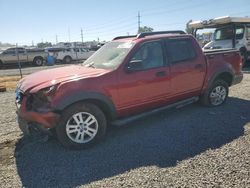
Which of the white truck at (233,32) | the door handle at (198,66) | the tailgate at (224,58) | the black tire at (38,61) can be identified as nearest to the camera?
the door handle at (198,66)

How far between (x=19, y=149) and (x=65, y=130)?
968 mm

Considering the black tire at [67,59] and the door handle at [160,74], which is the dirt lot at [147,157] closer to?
the door handle at [160,74]

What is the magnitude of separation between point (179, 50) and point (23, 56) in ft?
81.1

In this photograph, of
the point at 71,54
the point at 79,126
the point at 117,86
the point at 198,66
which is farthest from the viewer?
the point at 71,54

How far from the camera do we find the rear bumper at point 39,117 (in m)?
3.98

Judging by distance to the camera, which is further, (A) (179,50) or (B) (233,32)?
(B) (233,32)

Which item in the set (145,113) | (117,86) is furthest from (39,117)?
(145,113)

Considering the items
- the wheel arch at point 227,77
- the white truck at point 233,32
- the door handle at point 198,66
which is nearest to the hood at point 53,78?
the door handle at point 198,66

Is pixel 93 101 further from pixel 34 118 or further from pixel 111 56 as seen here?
pixel 111 56

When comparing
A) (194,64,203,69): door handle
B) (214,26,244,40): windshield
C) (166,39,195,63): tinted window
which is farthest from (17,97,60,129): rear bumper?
(214,26,244,40): windshield

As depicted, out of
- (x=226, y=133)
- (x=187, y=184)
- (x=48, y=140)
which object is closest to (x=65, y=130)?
(x=48, y=140)

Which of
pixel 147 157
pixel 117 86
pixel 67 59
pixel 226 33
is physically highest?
pixel 226 33

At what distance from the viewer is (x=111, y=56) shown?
5.07 meters

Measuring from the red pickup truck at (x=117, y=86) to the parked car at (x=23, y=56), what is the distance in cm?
2326
